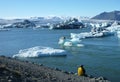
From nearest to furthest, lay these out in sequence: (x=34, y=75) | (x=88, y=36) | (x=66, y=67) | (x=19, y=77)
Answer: (x=19, y=77) < (x=34, y=75) < (x=66, y=67) < (x=88, y=36)

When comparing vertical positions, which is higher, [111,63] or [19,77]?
[19,77]

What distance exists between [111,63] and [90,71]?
7.33 feet

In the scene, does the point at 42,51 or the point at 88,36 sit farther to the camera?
the point at 88,36

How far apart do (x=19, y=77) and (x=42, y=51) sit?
994 centimetres

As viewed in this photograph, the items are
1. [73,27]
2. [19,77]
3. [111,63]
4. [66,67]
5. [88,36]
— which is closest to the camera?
[19,77]

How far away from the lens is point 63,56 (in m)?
17.0

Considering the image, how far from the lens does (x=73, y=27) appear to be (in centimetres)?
5447

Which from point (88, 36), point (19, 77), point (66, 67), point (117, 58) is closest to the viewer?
point (19, 77)

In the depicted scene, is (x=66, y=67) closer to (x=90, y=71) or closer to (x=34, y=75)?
(x=90, y=71)

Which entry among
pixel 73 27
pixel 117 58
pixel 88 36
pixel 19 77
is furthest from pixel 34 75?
pixel 73 27

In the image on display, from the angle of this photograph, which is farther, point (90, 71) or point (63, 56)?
point (63, 56)

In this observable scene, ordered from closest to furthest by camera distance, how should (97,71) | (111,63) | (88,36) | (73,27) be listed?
(97,71) < (111,63) < (88,36) < (73,27)

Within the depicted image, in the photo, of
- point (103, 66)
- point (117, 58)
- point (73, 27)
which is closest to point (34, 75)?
point (103, 66)

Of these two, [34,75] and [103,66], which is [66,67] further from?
[34,75]
